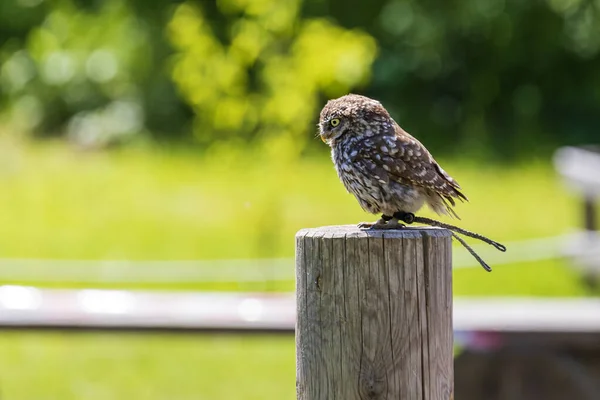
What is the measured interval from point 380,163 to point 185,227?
293 inches

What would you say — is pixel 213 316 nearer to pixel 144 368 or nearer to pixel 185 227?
pixel 144 368

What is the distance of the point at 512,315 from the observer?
14.2 feet

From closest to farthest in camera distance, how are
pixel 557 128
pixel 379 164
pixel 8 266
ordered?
pixel 379 164 < pixel 8 266 < pixel 557 128

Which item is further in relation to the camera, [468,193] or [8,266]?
[468,193]

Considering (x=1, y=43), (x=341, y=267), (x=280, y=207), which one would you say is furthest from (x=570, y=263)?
(x=1, y=43)

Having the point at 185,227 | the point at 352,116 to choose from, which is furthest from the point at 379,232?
the point at 185,227

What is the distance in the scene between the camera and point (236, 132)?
1091 centimetres

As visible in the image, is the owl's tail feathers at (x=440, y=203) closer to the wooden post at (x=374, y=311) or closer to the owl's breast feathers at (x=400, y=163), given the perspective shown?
the owl's breast feathers at (x=400, y=163)

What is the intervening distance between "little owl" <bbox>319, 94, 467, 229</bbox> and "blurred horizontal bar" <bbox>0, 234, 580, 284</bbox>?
16.2 feet

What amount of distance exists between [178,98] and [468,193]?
5.37 m

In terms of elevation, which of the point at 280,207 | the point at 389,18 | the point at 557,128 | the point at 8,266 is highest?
the point at 389,18

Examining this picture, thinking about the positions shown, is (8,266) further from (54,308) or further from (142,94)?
(142,94)

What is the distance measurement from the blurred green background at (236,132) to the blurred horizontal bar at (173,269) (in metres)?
0.10

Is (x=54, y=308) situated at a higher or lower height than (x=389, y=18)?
lower
